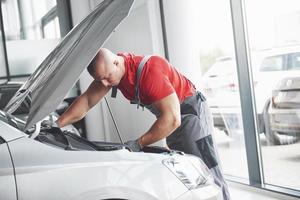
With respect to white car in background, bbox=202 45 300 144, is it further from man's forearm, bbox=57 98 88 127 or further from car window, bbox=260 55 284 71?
man's forearm, bbox=57 98 88 127

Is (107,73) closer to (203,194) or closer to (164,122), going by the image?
(164,122)

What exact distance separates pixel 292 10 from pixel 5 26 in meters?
4.36

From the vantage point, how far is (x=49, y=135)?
1.89 m

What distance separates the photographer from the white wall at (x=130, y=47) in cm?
446

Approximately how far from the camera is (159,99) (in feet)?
7.54

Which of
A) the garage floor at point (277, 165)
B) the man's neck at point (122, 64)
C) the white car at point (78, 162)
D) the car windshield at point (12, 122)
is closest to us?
the white car at point (78, 162)

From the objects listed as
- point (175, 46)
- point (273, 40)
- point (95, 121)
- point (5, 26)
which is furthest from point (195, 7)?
point (5, 26)

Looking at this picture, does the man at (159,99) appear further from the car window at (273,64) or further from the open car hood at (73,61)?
the car window at (273,64)

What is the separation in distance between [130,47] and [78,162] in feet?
11.8

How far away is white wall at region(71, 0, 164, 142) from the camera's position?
446 cm

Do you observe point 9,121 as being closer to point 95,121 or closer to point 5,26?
point 95,121

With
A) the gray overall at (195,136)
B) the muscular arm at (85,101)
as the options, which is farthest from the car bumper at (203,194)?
the muscular arm at (85,101)

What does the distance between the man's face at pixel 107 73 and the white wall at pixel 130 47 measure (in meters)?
2.11

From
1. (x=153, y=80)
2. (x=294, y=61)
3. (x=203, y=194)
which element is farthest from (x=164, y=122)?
(x=294, y=61)
